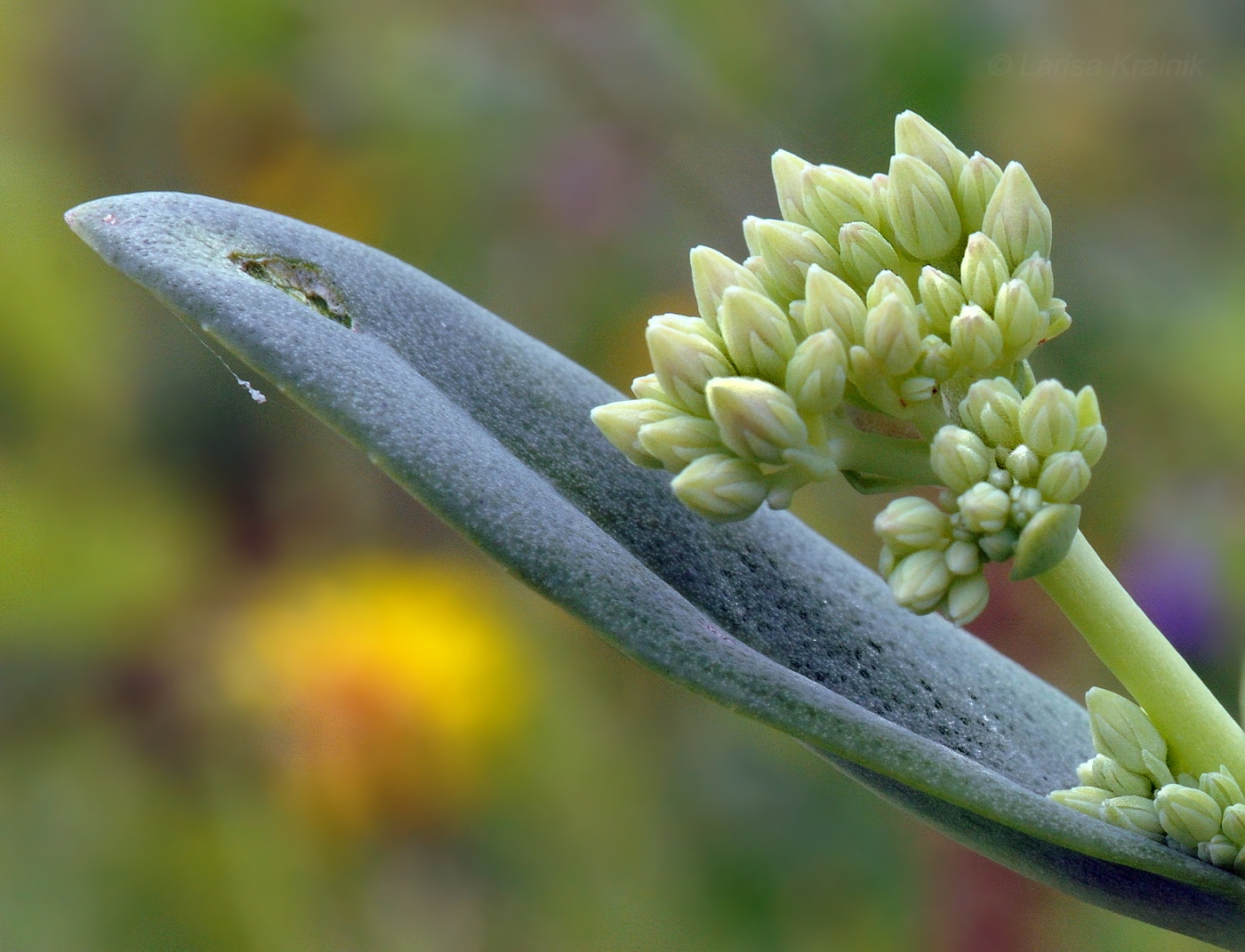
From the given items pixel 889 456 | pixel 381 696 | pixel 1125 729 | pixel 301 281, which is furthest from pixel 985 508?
pixel 381 696

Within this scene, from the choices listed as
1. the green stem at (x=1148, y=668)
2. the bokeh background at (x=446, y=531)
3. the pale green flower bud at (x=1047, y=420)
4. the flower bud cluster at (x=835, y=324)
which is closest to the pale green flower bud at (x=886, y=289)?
the flower bud cluster at (x=835, y=324)

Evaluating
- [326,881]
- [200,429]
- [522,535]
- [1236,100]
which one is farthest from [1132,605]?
[200,429]

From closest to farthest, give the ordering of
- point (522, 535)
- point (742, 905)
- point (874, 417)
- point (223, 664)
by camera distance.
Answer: point (522, 535)
point (874, 417)
point (742, 905)
point (223, 664)

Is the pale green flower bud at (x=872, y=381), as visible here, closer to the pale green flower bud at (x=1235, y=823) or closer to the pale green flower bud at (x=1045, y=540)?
the pale green flower bud at (x=1045, y=540)

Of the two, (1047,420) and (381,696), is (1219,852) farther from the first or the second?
(381,696)

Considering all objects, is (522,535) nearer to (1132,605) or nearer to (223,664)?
(1132,605)

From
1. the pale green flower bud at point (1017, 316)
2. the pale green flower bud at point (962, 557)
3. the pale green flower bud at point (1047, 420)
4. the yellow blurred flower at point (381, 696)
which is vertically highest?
the pale green flower bud at point (1017, 316)

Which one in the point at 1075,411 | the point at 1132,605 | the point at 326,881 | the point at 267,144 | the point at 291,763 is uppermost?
the point at 1075,411

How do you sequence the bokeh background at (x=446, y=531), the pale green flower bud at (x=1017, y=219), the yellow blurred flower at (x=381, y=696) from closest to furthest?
the pale green flower bud at (x=1017, y=219), the bokeh background at (x=446, y=531), the yellow blurred flower at (x=381, y=696)
